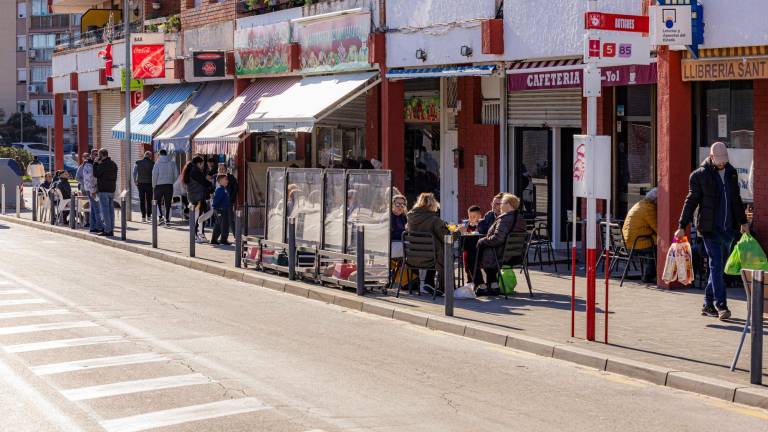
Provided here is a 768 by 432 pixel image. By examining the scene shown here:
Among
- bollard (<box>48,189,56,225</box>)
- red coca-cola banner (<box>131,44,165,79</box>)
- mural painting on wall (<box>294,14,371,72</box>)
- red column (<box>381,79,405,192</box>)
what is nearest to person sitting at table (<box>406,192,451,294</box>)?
red column (<box>381,79,405,192</box>)

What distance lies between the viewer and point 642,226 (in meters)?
18.5

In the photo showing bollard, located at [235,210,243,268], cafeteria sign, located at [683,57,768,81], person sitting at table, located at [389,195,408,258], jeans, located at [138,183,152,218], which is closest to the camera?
cafeteria sign, located at [683,57,768,81]

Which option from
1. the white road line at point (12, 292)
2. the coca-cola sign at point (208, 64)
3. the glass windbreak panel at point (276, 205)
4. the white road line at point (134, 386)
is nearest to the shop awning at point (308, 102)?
the coca-cola sign at point (208, 64)

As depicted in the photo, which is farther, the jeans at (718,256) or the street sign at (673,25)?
the street sign at (673,25)

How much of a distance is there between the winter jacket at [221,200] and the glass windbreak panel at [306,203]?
5.82 metres

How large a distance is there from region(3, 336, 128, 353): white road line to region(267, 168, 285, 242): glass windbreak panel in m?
6.98

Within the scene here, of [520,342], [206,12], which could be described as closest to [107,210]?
[206,12]

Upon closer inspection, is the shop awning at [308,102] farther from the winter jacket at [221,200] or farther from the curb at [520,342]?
the curb at [520,342]

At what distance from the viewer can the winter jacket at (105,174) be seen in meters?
29.0

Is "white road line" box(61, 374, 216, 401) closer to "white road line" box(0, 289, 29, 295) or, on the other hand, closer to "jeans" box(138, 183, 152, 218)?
"white road line" box(0, 289, 29, 295)

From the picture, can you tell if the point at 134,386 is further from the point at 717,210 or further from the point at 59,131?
the point at 59,131

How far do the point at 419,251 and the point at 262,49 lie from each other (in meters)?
15.4

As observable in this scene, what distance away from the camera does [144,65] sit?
37344 millimetres

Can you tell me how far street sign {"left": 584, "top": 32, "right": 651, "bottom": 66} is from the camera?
1288cm
